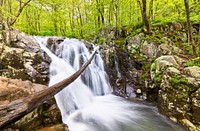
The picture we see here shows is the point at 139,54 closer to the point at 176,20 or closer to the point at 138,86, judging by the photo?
the point at 138,86

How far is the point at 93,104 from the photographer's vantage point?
7070 mm

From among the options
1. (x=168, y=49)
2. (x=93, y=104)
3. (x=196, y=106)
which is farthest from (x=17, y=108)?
(x=168, y=49)

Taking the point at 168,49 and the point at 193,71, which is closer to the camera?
the point at 193,71

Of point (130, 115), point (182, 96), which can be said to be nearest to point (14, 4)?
point (130, 115)

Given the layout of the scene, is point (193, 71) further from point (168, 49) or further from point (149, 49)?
point (149, 49)

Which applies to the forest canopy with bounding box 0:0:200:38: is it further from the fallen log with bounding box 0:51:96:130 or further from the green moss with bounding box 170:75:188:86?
the fallen log with bounding box 0:51:96:130

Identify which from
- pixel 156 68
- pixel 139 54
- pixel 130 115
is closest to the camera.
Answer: pixel 130 115

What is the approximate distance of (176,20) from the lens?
34.8ft

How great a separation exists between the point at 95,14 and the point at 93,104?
8.65 metres

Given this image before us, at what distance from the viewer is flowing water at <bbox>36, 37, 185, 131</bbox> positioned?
5344 mm

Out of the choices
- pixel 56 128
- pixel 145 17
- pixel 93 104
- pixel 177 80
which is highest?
pixel 145 17

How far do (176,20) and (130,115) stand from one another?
7514 mm

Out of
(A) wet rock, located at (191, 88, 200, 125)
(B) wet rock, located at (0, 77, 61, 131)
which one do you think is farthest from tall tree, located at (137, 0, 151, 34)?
(B) wet rock, located at (0, 77, 61, 131)

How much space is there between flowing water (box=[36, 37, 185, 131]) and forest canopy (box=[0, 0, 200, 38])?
3.47 meters
